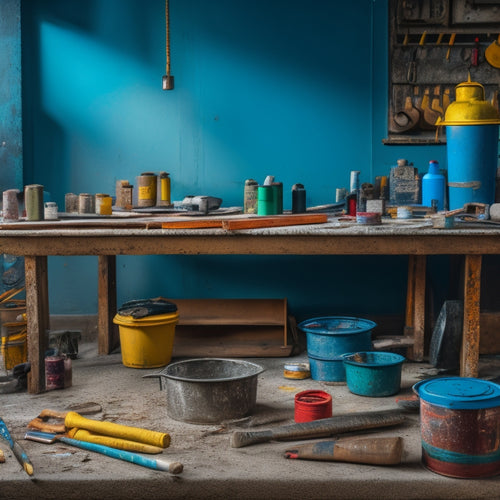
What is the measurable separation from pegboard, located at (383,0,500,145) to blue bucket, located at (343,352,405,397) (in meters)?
1.92

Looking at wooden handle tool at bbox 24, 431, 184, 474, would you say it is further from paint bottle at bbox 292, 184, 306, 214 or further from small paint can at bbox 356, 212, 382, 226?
paint bottle at bbox 292, 184, 306, 214

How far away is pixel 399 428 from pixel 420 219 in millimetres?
1367

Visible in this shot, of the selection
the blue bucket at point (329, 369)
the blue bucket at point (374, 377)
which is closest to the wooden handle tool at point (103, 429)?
the blue bucket at point (374, 377)

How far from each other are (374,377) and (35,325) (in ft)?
5.84

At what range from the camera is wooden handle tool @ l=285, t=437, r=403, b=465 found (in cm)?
284

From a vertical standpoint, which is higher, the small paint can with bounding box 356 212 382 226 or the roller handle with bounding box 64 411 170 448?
the small paint can with bounding box 356 212 382 226

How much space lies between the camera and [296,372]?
4.20 meters

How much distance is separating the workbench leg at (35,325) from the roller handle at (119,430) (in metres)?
0.71

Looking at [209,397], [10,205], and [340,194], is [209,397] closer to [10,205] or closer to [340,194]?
[10,205]

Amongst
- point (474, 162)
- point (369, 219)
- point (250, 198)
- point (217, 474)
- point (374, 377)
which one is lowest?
point (217, 474)

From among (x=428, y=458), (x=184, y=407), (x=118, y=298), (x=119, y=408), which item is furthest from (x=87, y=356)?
(x=428, y=458)

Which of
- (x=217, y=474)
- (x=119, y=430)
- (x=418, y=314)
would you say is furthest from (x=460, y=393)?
(x=418, y=314)

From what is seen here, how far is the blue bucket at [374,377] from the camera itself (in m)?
3.79

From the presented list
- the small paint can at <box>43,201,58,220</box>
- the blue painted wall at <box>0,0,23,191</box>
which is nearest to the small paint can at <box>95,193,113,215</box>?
the small paint can at <box>43,201,58,220</box>
